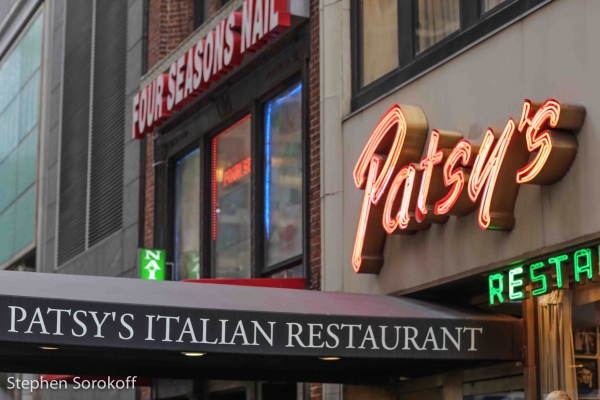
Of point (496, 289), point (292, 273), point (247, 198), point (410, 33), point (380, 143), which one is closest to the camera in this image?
point (496, 289)

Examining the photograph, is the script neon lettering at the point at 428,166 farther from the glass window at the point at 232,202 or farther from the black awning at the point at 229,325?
the glass window at the point at 232,202

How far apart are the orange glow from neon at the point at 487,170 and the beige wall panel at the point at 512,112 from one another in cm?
30

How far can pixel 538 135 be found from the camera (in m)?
8.46

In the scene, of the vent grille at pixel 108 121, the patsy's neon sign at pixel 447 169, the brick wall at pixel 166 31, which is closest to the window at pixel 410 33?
the patsy's neon sign at pixel 447 169

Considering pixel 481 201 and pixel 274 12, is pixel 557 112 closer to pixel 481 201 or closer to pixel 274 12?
pixel 481 201

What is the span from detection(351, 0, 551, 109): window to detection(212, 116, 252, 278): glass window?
326cm

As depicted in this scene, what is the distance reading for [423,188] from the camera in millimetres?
9844

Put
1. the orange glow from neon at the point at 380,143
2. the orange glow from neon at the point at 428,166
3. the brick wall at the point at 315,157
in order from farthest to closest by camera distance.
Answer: the brick wall at the point at 315,157, the orange glow from neon at the point at 380,143, the orange glow from neon at the point at 428,166

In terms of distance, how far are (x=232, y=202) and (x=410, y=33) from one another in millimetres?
5015

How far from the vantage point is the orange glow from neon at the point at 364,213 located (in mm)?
10834

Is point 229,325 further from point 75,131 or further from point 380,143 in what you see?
point 75,131

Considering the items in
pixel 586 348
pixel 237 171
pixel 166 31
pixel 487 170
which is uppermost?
pixel 166 31

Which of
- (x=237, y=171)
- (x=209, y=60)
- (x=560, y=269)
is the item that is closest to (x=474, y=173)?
(x=560, y=269)

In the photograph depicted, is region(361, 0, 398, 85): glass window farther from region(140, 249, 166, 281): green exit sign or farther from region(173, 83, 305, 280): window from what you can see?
region(140, 249, 166, 281): green exit sign
